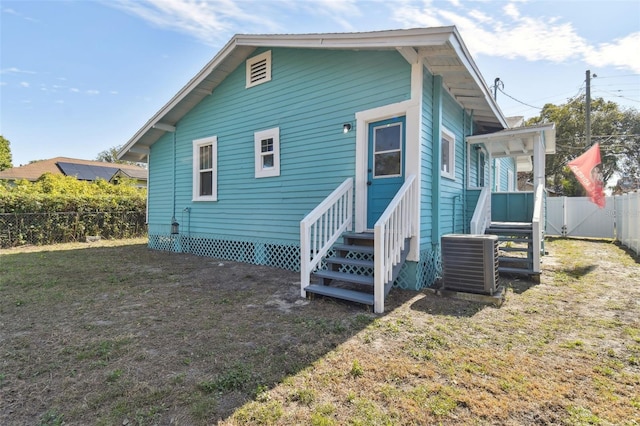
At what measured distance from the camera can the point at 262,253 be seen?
723 centimetres

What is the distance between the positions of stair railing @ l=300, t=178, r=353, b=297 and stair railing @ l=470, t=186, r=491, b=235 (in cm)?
234

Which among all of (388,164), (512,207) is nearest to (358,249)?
(388,164)

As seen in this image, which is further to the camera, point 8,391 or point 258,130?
point 258,130

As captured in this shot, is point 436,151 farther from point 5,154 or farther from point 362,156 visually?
point 5,154

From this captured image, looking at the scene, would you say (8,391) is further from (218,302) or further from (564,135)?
(564,135)

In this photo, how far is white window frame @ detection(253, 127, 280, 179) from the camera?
6809 millimetres

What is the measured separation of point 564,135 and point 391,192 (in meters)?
24.9

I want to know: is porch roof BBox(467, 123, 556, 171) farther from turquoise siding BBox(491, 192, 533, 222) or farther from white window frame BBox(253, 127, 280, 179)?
white window frame BBox(253, 127, 280, 179)

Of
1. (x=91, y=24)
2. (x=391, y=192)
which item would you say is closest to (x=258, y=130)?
(x=391, y=192)

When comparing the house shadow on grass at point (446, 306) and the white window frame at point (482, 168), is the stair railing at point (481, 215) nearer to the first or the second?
the white window frame at point (482, 168)

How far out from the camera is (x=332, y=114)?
5.93 m

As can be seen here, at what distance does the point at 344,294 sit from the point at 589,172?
30.2 feet

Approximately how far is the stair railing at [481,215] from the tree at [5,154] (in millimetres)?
44834

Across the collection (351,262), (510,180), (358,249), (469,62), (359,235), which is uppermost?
(469,62)
